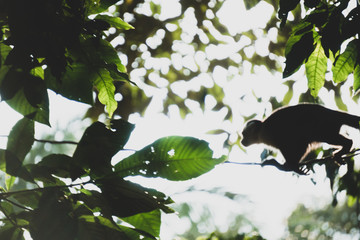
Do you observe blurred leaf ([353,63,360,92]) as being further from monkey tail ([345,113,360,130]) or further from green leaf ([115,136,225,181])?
monkey tail ([345,113,360,130])

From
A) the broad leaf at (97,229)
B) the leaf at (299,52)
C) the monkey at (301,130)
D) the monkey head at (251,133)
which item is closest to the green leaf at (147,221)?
the broad leaf at (97,229)

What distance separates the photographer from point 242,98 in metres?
4.12

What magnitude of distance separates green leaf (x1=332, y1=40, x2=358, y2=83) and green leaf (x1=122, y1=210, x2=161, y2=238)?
1079 millimetres

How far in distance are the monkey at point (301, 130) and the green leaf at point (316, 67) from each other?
1543mm

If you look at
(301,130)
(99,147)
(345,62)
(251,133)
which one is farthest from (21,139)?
(251,133)

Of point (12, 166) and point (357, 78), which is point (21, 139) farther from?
point (357, 78)

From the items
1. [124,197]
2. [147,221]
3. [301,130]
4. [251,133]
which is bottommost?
[251,133]

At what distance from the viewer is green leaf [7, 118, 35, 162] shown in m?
1.35

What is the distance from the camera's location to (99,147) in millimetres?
1350

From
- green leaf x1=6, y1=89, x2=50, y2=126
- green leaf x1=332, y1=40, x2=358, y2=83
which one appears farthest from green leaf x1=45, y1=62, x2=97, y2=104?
green leaf x1=332, y1=40, x2=358, y2=83

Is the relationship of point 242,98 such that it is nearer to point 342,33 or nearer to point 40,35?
point 342,33

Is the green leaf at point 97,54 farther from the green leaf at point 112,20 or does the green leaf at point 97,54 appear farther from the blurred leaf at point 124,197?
the blurred leaf at point 124,197

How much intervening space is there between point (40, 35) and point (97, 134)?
422 millimetres

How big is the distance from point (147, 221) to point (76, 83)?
2.19 ft
